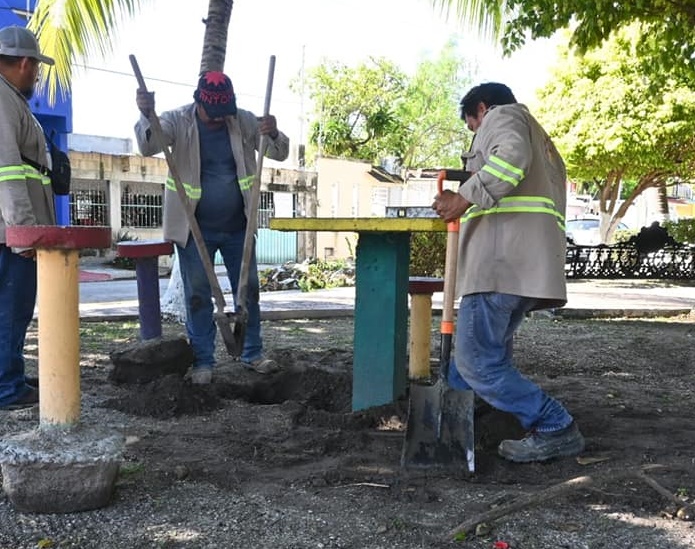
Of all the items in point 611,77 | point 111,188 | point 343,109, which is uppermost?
point 343,109

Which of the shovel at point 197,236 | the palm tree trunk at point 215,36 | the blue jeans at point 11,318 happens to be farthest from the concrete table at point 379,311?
the palm tree trunk at point 215,36

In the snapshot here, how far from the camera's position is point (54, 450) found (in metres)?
2.71

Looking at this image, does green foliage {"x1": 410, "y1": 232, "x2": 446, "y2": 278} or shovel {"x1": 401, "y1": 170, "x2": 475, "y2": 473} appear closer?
shovel {"x1": 401, "y1": 170, "x2": 475, "y2": 473}

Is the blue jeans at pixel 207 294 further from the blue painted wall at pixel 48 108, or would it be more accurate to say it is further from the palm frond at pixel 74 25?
the blue painted wall at pixel 48 108

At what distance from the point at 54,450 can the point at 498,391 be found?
6.05 feet

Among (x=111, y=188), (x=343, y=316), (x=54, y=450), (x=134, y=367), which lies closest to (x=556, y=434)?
(x=54, y=450)

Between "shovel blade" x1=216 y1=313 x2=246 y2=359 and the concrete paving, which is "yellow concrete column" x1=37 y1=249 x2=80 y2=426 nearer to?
"shovel blade" x1=216 y1=313 x2=246 y2=359

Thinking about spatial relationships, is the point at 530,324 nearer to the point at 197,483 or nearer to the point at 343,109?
the point at 197,483

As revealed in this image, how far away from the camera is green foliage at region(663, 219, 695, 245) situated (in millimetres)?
19344

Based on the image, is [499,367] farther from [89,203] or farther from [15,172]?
[89,203]

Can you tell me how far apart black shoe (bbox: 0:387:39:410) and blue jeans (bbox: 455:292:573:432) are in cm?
247

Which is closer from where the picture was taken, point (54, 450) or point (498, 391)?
point (54, 450)

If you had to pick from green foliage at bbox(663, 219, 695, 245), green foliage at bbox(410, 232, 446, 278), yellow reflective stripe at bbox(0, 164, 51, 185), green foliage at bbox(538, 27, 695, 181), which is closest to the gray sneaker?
yellow reflective stripe at bbox(0, 164, 51, 185)

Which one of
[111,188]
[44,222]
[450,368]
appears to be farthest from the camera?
[111,188]
